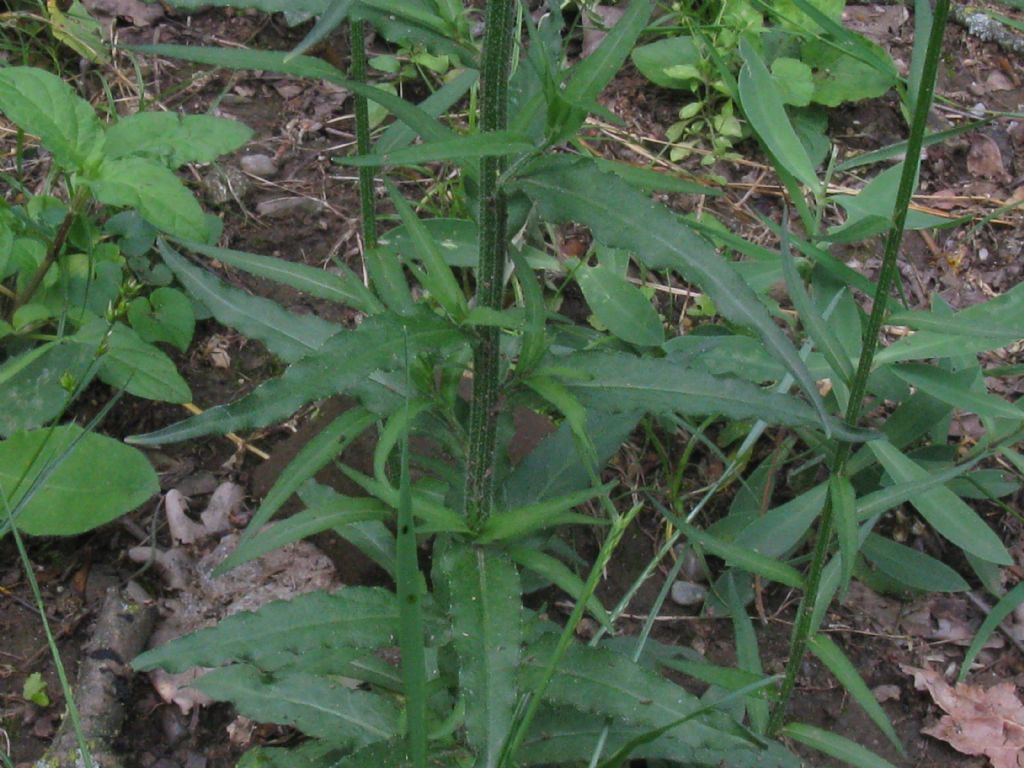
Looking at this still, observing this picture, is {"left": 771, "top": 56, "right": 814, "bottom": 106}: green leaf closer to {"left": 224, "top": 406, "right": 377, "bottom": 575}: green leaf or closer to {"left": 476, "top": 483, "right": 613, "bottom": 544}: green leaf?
{"left": 476, "top": 483, "right": 613, "bottom": 544}: green leaf

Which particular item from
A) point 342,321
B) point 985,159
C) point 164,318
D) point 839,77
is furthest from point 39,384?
point 985,159

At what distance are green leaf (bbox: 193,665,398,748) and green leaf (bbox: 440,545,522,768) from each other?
1.39 ft

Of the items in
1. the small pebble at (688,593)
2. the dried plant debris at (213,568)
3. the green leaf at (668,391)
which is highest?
the green leaf at (668,391)

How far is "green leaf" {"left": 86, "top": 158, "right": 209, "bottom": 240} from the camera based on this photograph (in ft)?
8.00

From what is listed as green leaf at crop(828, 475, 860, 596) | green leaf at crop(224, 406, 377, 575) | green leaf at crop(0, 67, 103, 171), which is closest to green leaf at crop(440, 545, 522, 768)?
green leaf at crop(224, 406, 377, 575)

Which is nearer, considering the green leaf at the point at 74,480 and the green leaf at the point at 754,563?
the green leaf at the point at 754,563

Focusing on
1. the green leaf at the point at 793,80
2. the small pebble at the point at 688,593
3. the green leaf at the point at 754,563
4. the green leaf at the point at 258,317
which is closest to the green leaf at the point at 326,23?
the green leaf at the point at 258,317

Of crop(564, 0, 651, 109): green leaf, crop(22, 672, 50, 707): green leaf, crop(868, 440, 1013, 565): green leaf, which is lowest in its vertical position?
crop(22, 672, 50, 707): green leaf

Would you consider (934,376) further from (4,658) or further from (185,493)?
(4,658)

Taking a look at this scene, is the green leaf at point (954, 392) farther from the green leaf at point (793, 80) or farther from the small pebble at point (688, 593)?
the green leaf at point (793, 80)

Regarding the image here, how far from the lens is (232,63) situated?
1.75 meters

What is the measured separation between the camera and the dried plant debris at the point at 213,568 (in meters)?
2.55

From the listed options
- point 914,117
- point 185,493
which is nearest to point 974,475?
point 914,117

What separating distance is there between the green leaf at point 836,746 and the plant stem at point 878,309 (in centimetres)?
4
